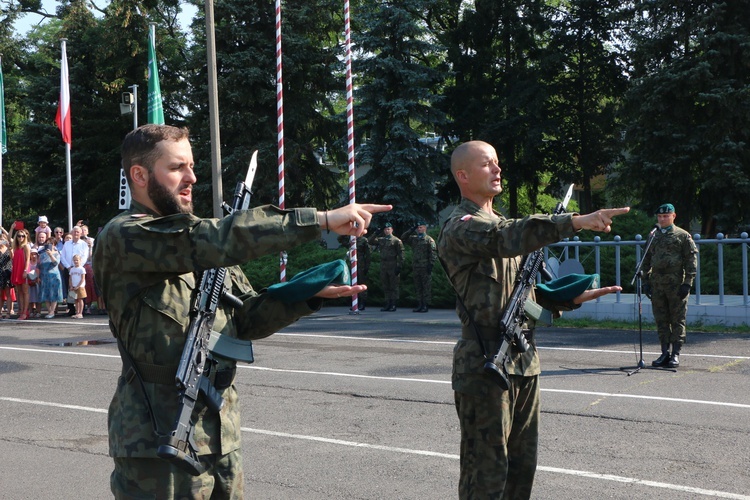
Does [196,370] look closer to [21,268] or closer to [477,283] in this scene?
[477,283]

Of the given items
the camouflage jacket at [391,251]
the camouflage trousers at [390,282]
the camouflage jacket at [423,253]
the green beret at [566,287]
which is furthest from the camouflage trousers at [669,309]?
the camouflage trousers at [390,282]

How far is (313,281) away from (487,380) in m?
1.37

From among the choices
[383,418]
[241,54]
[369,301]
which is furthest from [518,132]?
[383,418]

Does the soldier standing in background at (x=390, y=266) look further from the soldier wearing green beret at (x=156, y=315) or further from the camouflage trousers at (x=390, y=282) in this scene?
the soldier wearing green beret at (x=156, y=315)

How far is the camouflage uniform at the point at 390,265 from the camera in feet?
67.9

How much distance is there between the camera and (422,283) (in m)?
20.3

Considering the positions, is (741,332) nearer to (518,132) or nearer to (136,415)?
(136,415)

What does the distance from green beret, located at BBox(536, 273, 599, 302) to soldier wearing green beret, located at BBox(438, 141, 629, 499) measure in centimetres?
4

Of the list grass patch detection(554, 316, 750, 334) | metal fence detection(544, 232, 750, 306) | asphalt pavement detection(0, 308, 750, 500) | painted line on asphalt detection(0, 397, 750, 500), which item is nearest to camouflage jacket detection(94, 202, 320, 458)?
asphalt pavement detection(0, 308, 750, 500)

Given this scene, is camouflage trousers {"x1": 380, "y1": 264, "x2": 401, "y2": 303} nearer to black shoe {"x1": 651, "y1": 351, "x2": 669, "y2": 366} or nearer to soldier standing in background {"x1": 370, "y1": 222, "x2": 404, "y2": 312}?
soldier standing in background {"x1": 370, "y1": 222, "x2": 404, "y2": 312}

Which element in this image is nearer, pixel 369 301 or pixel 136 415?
pixel 136 415

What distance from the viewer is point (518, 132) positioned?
3341 centimetres

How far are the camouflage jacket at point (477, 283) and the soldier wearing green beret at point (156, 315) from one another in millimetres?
1095

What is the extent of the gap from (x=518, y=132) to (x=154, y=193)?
103ft
